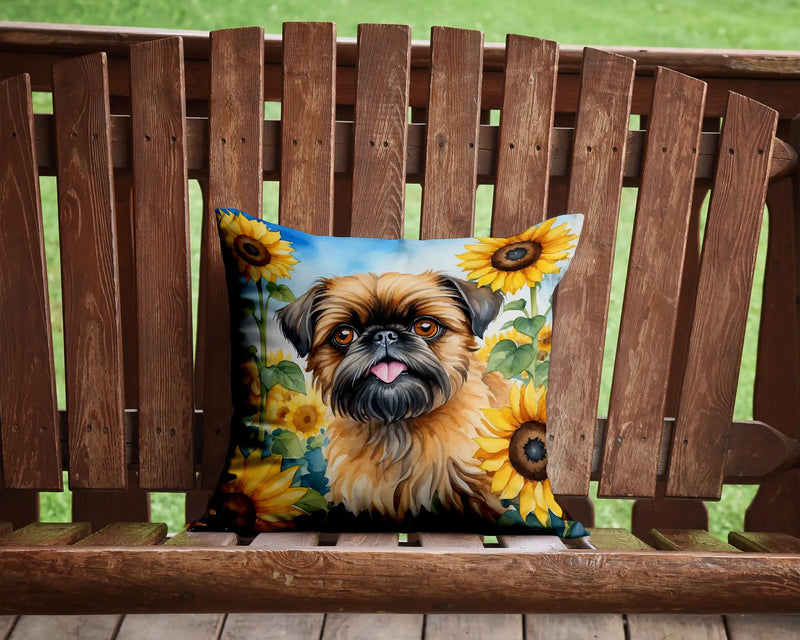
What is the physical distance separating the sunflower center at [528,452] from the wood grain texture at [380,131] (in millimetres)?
405

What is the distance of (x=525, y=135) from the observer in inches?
53.1

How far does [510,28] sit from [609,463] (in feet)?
8.97

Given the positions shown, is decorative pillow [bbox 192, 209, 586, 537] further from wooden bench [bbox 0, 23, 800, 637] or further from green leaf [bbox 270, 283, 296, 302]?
wooden bench [bbox 0, 23, 800, 637]

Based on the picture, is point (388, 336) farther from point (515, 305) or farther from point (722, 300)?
point (722, 300)

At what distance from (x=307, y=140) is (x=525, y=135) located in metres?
0.36

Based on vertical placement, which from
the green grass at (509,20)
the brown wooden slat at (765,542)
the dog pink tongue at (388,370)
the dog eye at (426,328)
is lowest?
the brown wooden slat at (765,542)

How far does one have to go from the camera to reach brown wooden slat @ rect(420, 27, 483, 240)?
1.33m

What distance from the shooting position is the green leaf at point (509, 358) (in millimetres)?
1136

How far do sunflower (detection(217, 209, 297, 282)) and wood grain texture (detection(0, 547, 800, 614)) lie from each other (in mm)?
403

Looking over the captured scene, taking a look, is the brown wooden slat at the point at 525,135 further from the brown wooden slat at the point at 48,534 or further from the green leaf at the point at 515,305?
the brown wooden slat at the point at 48,534

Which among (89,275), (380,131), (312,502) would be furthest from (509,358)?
(89,275)

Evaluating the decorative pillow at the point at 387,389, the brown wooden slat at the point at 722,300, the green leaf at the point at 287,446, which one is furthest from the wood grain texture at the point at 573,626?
the brown wooden slat at the point at 722,300

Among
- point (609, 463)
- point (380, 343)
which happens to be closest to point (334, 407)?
point (380, 343)

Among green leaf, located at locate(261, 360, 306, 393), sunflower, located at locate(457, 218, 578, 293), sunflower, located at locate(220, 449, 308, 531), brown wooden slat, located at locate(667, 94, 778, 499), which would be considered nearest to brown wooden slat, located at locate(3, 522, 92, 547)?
sunflower, located at locate(220, 449, 308, 531)
